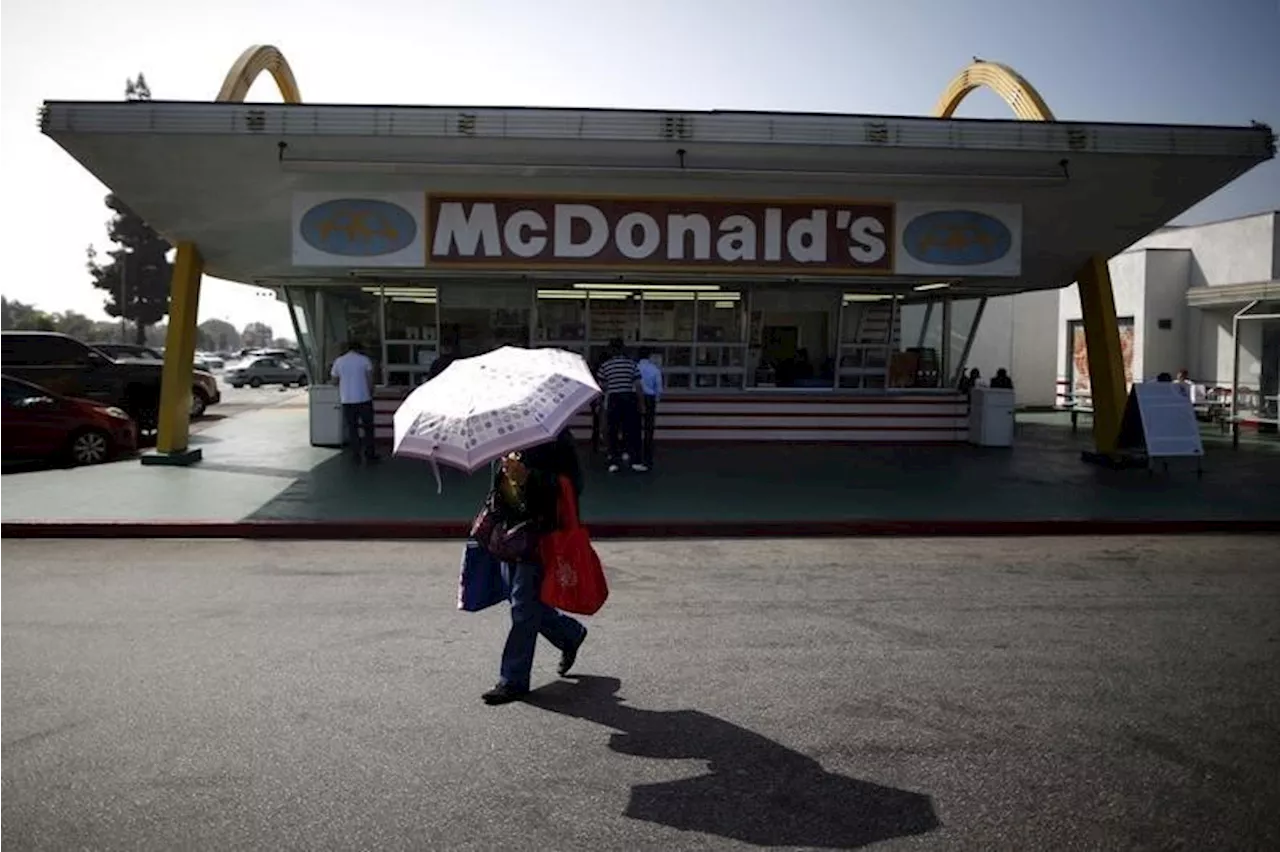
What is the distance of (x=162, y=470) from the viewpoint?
1425cm

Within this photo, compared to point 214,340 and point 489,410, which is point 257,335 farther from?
point 489,410

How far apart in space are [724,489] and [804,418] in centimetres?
565

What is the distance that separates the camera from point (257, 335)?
187m

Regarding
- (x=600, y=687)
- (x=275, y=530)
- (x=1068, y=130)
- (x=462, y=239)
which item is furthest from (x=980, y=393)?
(x=600, y=687)

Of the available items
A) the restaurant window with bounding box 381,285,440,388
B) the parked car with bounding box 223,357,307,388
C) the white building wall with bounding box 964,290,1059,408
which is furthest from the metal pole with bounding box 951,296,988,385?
the parked car with bounding box 223,357,307,388

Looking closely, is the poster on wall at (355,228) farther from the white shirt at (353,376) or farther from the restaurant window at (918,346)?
the restaurant window at (918,346)

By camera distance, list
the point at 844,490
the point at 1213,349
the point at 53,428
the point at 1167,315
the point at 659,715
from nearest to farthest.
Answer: the point at 659,715 → the point at 844,490 → the point at 53,428 → the point at 1213,349 → the point at 1167,315

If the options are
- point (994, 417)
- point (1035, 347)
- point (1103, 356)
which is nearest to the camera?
point (1103, 356)

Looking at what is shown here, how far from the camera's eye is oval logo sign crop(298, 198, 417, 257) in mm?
14273

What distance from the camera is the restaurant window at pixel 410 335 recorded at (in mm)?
18203

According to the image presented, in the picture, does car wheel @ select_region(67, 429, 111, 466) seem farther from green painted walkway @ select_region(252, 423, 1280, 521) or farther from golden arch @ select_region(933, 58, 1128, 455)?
golden arch @ select_region(933, 58, 1128, 455)

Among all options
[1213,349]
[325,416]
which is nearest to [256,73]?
[325,416]

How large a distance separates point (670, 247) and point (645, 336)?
12.6 ft

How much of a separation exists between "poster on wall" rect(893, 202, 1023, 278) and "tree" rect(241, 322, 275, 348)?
17289cm
